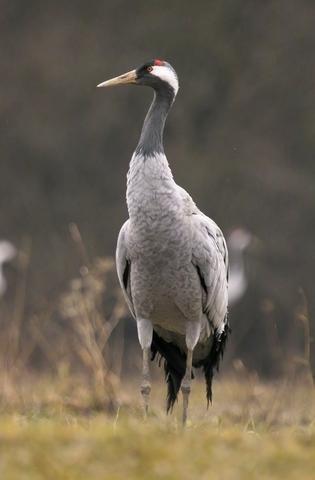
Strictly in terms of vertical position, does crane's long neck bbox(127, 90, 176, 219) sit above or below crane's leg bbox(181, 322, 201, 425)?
above

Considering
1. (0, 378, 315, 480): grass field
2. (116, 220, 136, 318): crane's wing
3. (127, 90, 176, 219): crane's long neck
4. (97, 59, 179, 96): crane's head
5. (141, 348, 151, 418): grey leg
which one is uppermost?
(97, 59, 179, 96): crane's head

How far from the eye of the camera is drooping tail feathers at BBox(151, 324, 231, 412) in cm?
733

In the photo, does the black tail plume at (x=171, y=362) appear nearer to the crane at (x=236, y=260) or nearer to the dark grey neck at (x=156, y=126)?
the dark grey neck at (x=156, y=126)

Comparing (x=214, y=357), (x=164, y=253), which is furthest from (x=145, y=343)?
(x=214, y=357)

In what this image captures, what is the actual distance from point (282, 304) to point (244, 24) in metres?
2.97

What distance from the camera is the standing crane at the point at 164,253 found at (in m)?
6.54

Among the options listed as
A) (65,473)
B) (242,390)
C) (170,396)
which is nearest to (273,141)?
(242,390)

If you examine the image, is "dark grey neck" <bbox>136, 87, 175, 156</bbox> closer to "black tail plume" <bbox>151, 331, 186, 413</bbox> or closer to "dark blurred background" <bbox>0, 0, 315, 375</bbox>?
"black tail plume" <bbox>151, 331, 186, 413</bbox>

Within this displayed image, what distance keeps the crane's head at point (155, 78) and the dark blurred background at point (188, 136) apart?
252 inches

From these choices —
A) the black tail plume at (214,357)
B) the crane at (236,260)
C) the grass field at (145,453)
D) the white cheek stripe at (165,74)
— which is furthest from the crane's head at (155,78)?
the crane at (236,260)

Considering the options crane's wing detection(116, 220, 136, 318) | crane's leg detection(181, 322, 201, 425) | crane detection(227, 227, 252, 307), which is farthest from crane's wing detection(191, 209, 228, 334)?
crane detection(227, 227, 252, 307)

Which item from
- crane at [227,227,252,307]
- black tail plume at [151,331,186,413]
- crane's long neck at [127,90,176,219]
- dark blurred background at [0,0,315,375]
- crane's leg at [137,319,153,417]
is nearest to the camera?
crane's long neck at [127,90,176,219]

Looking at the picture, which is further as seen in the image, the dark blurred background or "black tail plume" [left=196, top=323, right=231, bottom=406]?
the dark blurred background

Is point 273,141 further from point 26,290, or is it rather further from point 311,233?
point 26,290
